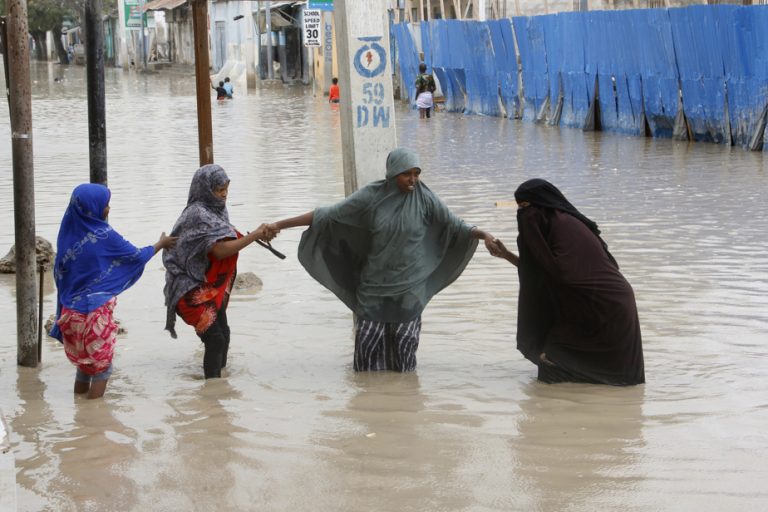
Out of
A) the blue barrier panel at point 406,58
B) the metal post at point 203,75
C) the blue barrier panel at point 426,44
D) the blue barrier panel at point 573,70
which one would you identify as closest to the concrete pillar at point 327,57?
A: the blue barrier panel at point 406,58

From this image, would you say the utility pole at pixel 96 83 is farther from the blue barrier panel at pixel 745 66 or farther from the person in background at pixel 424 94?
the person in background at pixel 424 94

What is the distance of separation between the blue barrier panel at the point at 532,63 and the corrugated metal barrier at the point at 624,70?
23 mm

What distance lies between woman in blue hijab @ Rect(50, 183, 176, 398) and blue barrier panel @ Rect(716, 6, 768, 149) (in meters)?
12.4

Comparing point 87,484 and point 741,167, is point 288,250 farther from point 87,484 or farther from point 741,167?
point 741,167

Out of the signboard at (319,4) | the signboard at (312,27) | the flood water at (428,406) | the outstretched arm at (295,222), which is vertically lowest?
the flood water at (428,406)

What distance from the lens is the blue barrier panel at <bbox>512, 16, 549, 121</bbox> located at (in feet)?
77.3

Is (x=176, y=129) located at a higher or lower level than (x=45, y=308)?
higher

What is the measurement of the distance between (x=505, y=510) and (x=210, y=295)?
220 centimetres

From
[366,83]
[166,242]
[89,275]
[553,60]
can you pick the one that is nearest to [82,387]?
[89,275]

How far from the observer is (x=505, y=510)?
13.6ft

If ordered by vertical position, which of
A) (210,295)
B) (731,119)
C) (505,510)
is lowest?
(505,510)

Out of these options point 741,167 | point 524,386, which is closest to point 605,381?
point 524,386

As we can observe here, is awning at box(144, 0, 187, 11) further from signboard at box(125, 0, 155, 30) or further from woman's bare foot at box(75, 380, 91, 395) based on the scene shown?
woman's bare foot at box(75, 380, 91, 395)

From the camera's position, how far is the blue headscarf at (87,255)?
538 centimetres
